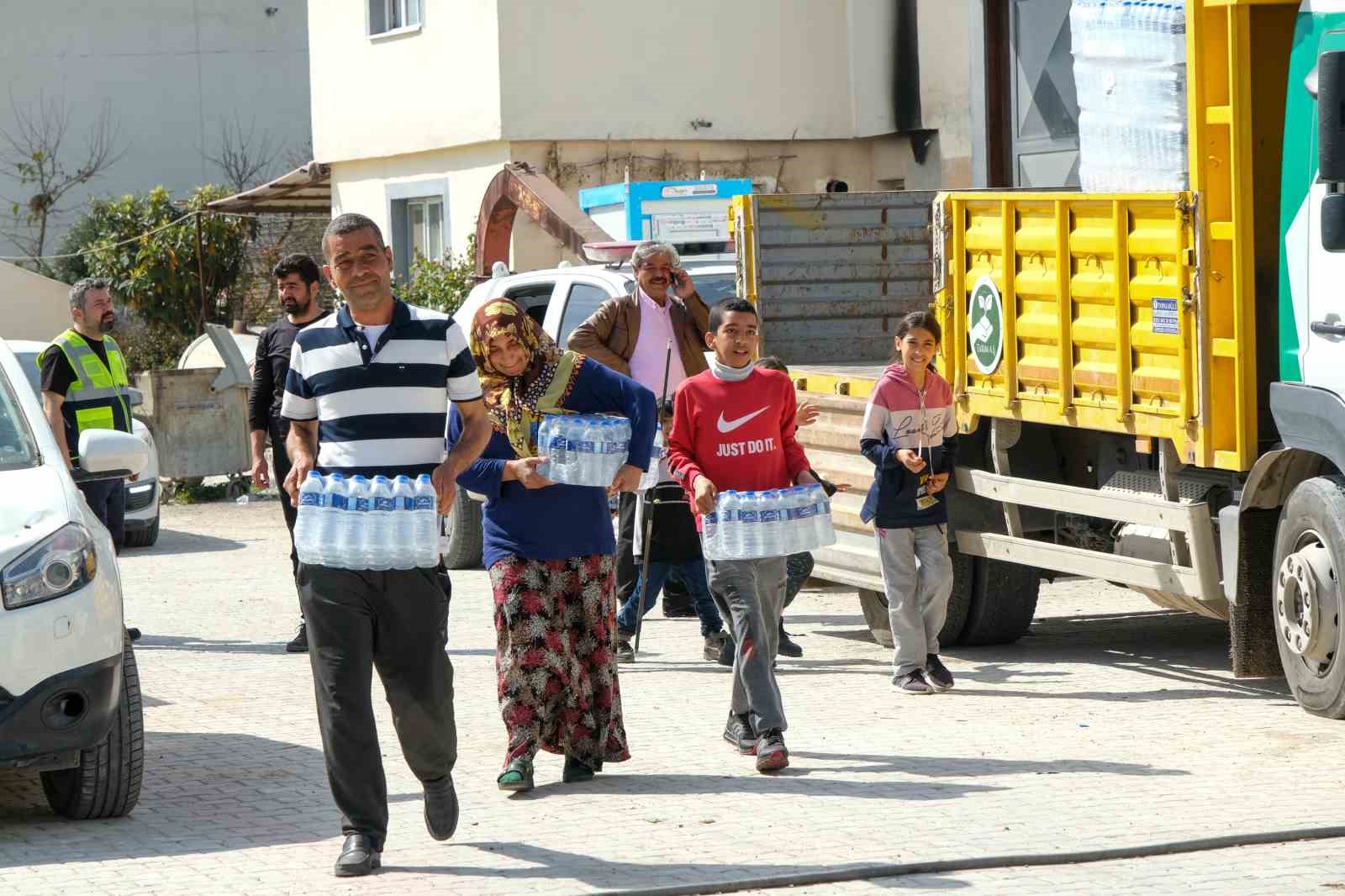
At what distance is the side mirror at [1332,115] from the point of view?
6.94 m

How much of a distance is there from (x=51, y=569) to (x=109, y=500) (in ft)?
14.4

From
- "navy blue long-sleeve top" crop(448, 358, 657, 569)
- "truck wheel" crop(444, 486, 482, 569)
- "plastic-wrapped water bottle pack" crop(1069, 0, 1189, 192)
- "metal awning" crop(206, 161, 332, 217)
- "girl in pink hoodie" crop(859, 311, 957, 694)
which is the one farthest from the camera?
"metal awning" crop(206, 161, 332, 217)

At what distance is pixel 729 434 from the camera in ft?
24.0

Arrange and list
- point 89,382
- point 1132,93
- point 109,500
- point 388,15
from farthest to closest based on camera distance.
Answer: point 388,15, point 89,382, point 109,500, point 1132,93

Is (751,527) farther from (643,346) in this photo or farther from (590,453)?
(643,346)

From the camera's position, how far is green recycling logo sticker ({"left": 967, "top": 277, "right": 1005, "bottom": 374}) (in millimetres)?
9164

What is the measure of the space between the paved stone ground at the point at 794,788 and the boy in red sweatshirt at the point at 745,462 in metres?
0.28

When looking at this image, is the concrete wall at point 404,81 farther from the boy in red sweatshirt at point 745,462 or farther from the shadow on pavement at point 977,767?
the shadow on pavement at point 977,767

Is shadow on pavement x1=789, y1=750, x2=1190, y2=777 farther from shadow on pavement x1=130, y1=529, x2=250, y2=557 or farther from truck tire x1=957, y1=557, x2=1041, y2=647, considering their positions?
shadow on pavement x1=130, y1=529, x2=250, y2=557

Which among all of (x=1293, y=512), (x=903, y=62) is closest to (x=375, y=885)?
(x=1293, y=512)

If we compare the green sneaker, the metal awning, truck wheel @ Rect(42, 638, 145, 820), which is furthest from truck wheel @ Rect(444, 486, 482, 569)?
the metal awning

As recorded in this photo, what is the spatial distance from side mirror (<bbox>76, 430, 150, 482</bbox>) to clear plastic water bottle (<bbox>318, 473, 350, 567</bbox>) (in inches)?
68.4

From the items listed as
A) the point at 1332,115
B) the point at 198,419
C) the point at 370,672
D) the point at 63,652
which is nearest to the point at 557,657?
the point at 370,672

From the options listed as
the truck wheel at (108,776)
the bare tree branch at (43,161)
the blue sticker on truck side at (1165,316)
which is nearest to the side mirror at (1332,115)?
the blue sticker on truck side at (1165,316)
